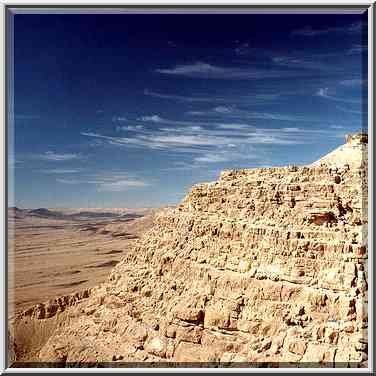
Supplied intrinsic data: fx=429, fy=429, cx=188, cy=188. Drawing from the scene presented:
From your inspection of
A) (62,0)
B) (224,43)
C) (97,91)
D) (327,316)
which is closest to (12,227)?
(97,91)

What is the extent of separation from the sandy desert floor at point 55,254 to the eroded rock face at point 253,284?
1418mm

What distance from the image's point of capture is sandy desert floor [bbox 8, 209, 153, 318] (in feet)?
25.6

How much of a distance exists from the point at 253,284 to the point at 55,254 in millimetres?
8469

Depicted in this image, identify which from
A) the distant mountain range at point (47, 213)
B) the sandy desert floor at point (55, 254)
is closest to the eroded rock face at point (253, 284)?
the sandy desert floor at point (55, 254)

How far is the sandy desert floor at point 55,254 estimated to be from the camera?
780cm

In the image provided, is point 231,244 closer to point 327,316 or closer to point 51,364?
point 327,316

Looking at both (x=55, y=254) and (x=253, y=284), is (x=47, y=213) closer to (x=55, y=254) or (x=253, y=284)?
(x=253, y=284)

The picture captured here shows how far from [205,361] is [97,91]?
5.38m

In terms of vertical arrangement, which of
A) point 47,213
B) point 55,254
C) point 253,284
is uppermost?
point 47,213

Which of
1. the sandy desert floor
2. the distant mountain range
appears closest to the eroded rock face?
the sandy desert floor

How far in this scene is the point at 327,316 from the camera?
24.3 feet

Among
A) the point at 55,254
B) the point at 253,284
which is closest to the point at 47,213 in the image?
the point at 253,284

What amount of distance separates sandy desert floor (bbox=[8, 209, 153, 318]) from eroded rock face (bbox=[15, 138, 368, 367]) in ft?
4.65

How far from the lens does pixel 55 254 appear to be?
48.3ft
